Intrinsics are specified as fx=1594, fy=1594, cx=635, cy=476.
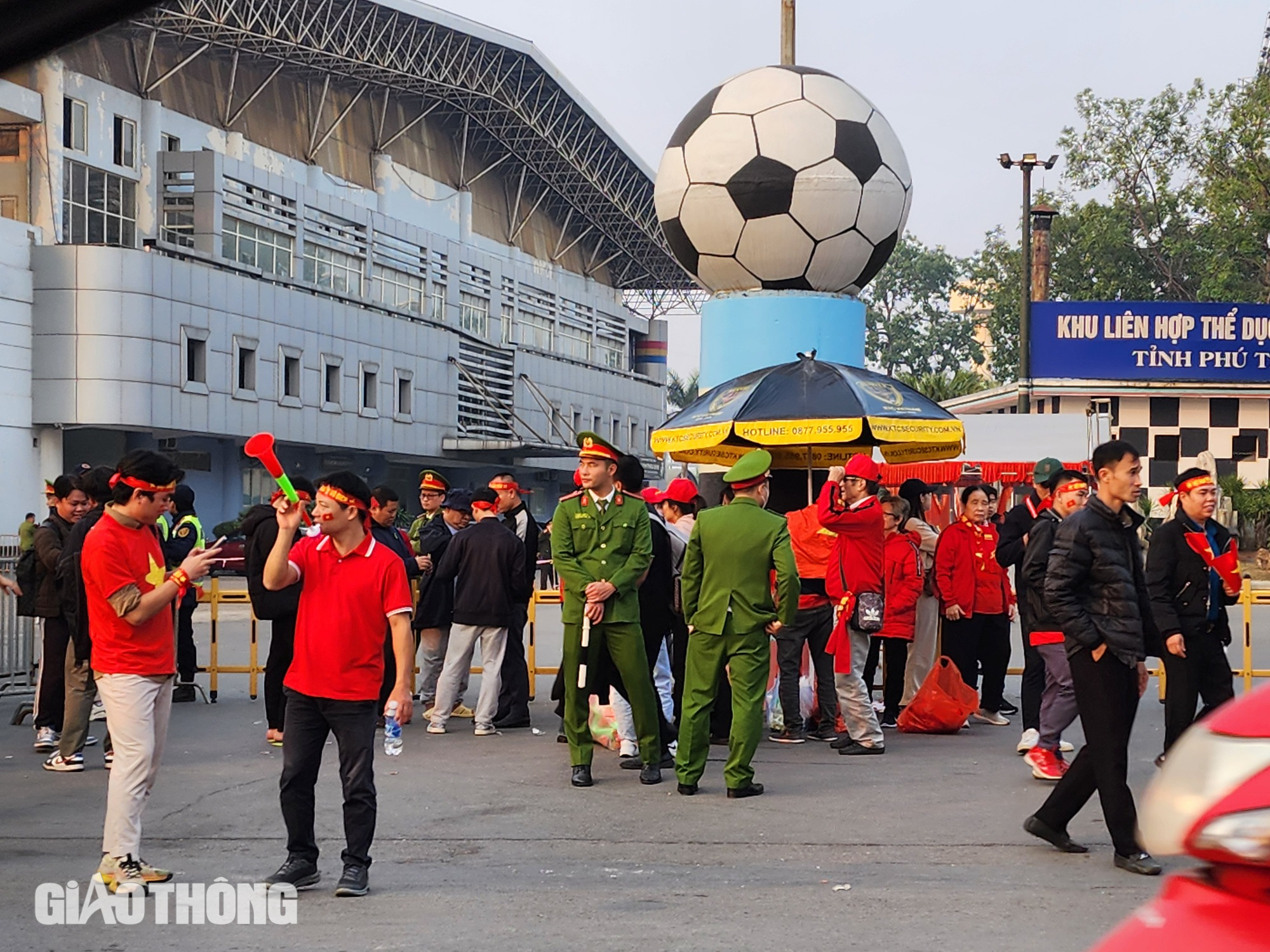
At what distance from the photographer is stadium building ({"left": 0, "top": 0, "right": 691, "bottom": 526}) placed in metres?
36.1

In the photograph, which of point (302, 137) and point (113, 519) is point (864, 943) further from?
point (302, 137)

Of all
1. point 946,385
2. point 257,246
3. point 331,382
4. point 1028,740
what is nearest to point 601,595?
point 1028,740

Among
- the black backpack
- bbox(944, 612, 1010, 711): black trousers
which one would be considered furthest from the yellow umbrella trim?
the black backpack

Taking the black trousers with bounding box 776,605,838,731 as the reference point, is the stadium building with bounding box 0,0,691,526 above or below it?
above

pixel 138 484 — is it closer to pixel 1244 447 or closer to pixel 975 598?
pixel 975 598

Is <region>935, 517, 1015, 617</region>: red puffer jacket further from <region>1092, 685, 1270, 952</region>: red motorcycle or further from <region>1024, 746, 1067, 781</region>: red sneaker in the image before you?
<region>1092, 685, 1270, 952</region>: red motorcycle

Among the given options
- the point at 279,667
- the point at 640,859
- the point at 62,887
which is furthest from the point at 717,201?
the point at 62,887

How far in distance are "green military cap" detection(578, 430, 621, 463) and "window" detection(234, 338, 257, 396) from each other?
3263 centimetres

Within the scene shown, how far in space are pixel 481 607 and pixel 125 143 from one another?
32094mm

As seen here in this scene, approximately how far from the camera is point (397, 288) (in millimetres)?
48469

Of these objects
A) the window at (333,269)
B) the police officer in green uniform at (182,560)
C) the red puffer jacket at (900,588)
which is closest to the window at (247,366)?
the window at (333,269)

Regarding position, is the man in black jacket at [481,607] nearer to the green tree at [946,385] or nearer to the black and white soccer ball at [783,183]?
the black and white soccer ball at [783,183]

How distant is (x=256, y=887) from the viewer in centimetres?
625

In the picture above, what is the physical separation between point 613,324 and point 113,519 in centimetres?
6168
